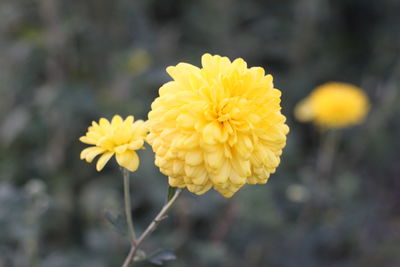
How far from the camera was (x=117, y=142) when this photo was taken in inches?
45.4

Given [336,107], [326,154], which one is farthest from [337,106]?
[326,154]

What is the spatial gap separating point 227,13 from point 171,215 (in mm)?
1633

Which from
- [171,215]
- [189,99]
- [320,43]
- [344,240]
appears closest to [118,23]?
[171,215]

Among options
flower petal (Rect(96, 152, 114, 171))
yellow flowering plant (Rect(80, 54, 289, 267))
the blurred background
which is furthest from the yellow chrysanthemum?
the blurred background

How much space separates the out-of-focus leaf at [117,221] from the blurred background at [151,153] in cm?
66

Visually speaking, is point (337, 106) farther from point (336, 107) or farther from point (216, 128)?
point (216, 128)

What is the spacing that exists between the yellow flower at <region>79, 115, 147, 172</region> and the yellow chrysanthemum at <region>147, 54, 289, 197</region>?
71 millimetres

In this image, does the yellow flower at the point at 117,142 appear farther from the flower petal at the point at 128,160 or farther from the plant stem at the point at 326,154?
the plant stem at the point at 326,154

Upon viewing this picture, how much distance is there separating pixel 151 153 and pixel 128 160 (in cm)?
166

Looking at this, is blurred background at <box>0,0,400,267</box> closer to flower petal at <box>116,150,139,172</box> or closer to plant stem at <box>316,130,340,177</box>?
plant stem at <box>316,130,340,177</box>

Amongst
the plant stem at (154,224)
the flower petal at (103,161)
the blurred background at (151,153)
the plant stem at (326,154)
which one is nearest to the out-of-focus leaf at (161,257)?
the plant stem at (154,224)

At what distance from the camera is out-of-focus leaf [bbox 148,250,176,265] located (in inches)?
46.1

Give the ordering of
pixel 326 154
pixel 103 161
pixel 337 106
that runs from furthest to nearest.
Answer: pixel 326 154 < pixel 337 106 < pixel 103 161

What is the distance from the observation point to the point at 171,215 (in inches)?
104
